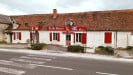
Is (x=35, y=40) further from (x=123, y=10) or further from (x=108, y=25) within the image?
(x=123, y=10)

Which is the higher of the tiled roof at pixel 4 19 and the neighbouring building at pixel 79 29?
the tiled roof at pixel 4 19

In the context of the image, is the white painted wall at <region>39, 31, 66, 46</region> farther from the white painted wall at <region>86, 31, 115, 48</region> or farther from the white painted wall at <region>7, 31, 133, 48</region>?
the white painted wall at <region>86, 31, 115, 48</region>

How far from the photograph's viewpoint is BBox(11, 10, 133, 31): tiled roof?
29375 millimetres

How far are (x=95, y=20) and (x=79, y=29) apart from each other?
4.95m

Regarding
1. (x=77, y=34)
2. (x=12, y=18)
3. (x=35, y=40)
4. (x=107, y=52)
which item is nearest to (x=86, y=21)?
(x=77, y=34)

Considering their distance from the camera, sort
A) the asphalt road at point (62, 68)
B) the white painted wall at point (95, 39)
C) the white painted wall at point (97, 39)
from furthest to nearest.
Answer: the white painted wall at point (95, 39) < the white painted wall at point (97, 39) < the asphalt road at point (62, 68)

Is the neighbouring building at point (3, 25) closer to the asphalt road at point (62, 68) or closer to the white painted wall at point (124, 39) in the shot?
the white painted wall at point (124, 39)

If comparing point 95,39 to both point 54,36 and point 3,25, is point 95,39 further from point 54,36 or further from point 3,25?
point 3,25

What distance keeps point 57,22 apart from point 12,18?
12.9m

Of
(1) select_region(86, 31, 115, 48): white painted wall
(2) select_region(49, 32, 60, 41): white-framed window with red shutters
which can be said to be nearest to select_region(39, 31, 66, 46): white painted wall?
(2) select_region(49, 32, 60, 41): white-framed window with red shutters

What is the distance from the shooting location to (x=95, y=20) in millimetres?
31906

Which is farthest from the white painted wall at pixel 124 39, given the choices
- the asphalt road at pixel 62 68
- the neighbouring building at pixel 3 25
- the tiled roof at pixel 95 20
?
the neighbouring building at pixel 3 25

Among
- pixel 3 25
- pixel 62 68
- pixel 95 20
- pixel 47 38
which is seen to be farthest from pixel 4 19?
pixel 62 68

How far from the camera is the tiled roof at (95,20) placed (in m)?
29.4
